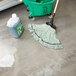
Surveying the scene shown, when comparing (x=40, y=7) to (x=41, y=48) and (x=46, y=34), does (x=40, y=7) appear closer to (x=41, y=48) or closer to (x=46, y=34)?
(x=46, y=34)

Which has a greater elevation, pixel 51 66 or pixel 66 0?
→ pixel 66 0

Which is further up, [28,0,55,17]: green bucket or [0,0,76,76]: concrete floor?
Result: [28,0,55,17]: green bucket

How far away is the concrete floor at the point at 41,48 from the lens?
101 cm

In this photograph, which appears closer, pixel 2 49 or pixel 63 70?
pixel 63 70

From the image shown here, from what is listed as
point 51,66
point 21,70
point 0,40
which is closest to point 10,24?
point 0,40

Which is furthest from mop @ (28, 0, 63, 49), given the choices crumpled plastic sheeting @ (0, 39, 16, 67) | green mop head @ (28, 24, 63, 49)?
crumpled plastic sheeting @ (0, 39, 16, 67)

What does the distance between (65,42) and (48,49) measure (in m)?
0.24

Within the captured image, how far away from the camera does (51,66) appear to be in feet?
3.34

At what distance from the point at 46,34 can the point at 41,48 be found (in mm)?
200

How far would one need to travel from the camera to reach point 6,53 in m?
1.13

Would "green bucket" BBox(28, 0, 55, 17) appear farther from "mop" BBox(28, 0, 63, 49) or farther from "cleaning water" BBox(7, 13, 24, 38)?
"cleaning water" BBox(7, 13, 24, 38)

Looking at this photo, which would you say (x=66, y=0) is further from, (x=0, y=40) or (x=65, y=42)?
(x=0, y=40)

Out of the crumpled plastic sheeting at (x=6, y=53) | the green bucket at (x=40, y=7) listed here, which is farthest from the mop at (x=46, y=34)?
the crumpled plastic sheeting at (x=6, y=53)

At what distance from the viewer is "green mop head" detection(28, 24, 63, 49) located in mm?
1159
